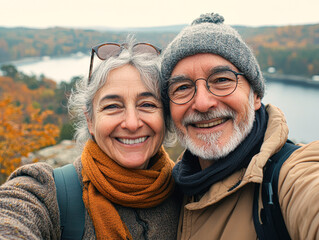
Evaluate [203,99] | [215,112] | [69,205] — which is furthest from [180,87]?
[69,205]

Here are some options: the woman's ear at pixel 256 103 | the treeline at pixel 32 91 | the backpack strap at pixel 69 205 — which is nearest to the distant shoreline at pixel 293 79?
the treeline at pixel 32 91

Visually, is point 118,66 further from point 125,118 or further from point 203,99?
point 203,99

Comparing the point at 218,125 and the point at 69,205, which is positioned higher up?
the point at 218,125

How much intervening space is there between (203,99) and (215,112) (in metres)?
0.14

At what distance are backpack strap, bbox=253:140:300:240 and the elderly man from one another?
0.05 metres

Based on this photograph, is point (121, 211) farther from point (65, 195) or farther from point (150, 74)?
point (150, 74)

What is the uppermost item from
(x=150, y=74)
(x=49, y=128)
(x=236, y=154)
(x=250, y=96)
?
(x=150, y=74)

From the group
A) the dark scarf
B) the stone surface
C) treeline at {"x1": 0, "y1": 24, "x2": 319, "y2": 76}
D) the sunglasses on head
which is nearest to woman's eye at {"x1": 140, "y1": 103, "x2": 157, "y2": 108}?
the sunglasses on head

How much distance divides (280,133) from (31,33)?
64.4 m

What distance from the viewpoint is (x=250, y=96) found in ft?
6.79

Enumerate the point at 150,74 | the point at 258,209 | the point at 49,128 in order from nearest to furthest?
1. the point at 258,209
2. the point at 150,74
3. the point at 49,128

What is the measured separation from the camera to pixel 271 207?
53.9 inches

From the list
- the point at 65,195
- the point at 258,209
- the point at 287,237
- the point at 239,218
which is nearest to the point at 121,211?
the point at 65,195

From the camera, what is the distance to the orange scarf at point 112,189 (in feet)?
5.94
